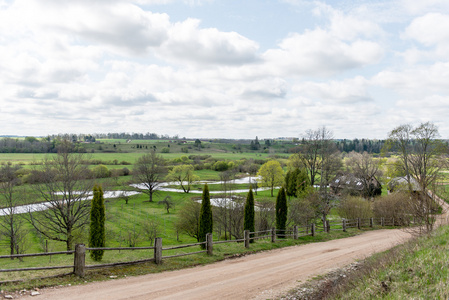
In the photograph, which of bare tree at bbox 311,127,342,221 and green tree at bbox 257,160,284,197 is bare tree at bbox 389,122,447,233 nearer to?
bare tree at bbox 311,127,342,221

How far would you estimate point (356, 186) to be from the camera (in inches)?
1644

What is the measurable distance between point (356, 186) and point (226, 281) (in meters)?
37.4

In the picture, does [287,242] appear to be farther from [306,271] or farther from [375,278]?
[375,278]

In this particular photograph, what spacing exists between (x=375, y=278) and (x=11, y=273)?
1123 centimetres

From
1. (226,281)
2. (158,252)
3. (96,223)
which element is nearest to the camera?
(226,281)

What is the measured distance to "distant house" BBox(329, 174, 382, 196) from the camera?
3779 centimetres

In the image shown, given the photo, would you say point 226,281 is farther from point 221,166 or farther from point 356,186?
point 221,166

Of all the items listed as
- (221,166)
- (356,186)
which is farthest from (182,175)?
(356,186)

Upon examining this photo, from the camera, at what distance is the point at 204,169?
96438 mm

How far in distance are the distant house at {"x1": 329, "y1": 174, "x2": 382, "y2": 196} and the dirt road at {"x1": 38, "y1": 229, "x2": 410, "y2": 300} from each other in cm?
2507

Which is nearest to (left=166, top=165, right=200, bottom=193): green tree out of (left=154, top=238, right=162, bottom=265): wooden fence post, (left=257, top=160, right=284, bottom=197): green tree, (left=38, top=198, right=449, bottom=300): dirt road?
(left=257, top=160, right=284, bottom=197): green tree

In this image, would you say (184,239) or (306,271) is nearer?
(306,271)

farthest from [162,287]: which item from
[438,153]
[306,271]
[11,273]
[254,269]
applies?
[438,153]

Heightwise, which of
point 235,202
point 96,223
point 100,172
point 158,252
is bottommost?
point 235,202
